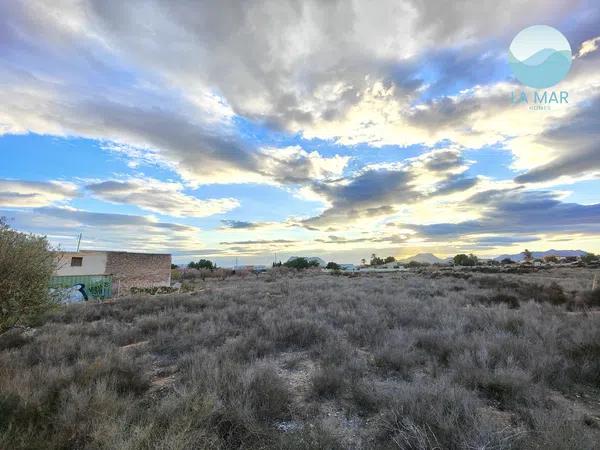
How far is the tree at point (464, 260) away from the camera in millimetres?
82125

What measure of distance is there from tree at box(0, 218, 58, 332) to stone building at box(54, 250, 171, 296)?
2676cm

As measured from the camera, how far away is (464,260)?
84688 mm

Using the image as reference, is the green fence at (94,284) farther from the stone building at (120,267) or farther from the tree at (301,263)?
the tree at (301,263)

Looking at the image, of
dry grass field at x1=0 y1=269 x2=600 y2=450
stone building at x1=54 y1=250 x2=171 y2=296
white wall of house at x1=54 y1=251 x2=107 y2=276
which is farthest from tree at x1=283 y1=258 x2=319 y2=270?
dry grass field at x1=0 y1=269 x2=600 y2=450

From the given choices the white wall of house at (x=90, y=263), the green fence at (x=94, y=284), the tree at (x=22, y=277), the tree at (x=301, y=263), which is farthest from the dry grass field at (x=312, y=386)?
the tree at (x=301, y=263)

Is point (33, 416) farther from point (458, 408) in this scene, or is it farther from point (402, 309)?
point (402, 309)

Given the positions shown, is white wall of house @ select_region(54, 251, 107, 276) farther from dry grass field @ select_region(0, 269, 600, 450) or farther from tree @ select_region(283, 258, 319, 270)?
tree @ select_region(283, 258, 319, 270)

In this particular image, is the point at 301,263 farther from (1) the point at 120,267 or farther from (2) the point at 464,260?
(1) the point at 120,267

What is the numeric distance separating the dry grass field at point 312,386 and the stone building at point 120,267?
2429cm

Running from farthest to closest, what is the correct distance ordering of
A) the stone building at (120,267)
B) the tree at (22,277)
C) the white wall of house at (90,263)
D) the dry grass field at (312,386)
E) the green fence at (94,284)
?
the white wall of house at (90,263) → the stone building at (120,267) → the green fence at (94,284) → the tree at (22,277) → the dry grass field at (312,386)

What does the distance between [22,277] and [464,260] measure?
302ft

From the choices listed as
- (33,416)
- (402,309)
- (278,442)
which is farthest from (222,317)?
(278,442)

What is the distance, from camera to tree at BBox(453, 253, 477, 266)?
82125mm

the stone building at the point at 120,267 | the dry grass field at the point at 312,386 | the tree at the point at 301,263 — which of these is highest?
the tree at the point at 301,263
